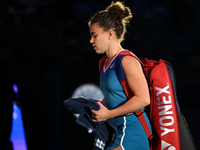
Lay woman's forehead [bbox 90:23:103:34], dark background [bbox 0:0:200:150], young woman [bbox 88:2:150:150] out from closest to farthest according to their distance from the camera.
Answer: young woman [bbox 88:2:150:150]
woman's forehead [bbox 90:23:103:34]
dark background [bbox 0:0:200:150]

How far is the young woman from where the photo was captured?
5.65 feet

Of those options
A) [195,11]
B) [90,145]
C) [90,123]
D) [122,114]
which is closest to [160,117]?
[122,114]

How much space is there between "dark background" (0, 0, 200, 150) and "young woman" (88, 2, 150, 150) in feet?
7.26

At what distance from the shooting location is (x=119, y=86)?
71.4 inches

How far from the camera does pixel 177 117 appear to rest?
185cm

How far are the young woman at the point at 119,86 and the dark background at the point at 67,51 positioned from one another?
7.26 ft

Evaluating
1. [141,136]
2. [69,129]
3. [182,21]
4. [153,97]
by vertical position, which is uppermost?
[182,21]

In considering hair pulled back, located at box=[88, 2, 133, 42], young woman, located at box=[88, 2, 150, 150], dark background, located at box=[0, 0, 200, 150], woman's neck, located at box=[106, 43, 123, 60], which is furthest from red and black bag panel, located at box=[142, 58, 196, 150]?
dark background, located at box=[0, 0, 200, 150]

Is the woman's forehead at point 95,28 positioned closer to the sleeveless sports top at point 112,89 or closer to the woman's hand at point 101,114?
the sleeveless sports top at point 112,89

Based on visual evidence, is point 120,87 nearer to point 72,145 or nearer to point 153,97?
point 153,97

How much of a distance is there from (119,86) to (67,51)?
2.86 metres

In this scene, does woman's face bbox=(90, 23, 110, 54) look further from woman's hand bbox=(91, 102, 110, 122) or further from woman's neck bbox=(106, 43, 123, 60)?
woman's hand bbox=(91, 102, 110, 122)

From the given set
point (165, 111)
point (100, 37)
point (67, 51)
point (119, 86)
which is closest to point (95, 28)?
point (100, 37)

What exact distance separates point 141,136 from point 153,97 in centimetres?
26
